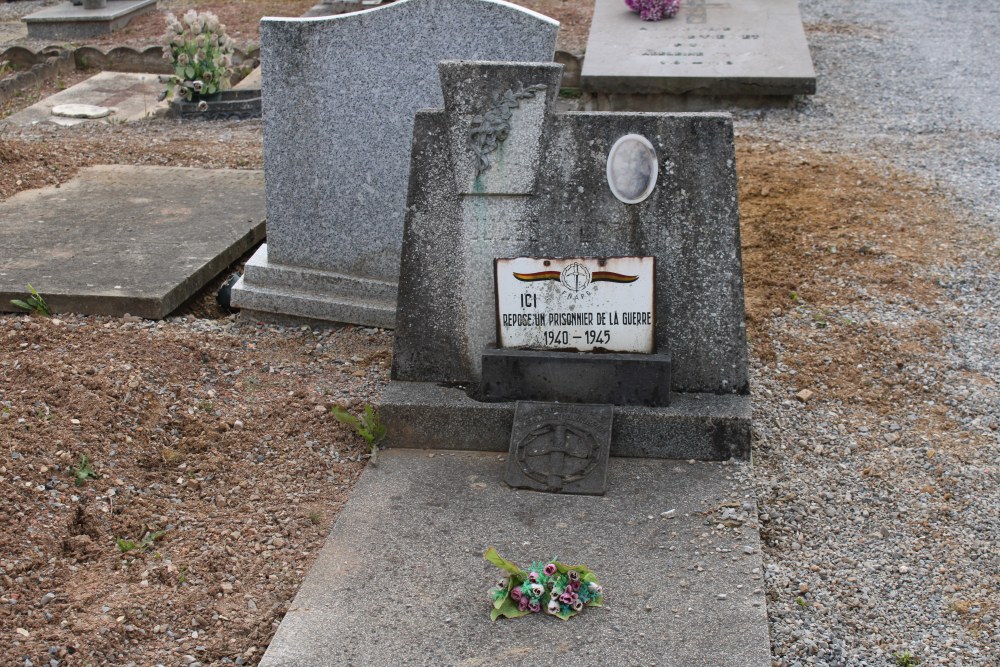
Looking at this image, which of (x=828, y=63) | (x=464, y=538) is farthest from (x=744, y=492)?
(x=828, y=63)

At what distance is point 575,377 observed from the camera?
3693 mm

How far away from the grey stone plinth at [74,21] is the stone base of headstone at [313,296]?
7.82 meters

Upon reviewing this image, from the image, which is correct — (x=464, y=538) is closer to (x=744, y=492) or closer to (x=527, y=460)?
(x=527, y=460)

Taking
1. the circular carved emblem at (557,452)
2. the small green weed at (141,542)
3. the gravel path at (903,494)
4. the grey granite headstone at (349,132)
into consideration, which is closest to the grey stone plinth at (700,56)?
the gravel path at (903,494)

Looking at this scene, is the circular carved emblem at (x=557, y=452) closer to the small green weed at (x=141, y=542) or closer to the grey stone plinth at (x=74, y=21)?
the small green weed at (x=141, y=542)

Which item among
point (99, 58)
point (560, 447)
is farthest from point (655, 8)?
point (560, 447)

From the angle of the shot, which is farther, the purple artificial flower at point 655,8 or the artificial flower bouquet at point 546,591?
the purple artificial flower at point 655,8

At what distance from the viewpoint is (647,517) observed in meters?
3.35

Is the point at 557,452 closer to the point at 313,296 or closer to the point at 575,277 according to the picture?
the point at 575,277

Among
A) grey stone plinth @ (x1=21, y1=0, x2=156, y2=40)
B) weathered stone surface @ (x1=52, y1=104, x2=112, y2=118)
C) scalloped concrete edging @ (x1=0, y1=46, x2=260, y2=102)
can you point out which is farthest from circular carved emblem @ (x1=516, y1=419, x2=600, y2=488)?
grey stone plinth @ (x1=21, y1=0, x2=156, y2=40)

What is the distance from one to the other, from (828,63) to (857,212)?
12.7ft

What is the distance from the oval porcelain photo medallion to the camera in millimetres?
3557

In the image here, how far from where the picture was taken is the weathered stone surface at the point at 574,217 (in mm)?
3559

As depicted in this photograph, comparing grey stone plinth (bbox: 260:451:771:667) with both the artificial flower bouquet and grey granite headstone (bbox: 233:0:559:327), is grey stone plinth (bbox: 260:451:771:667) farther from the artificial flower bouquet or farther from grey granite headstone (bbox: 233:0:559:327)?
grey granite headstone (bbox: 233:0:559:327)
